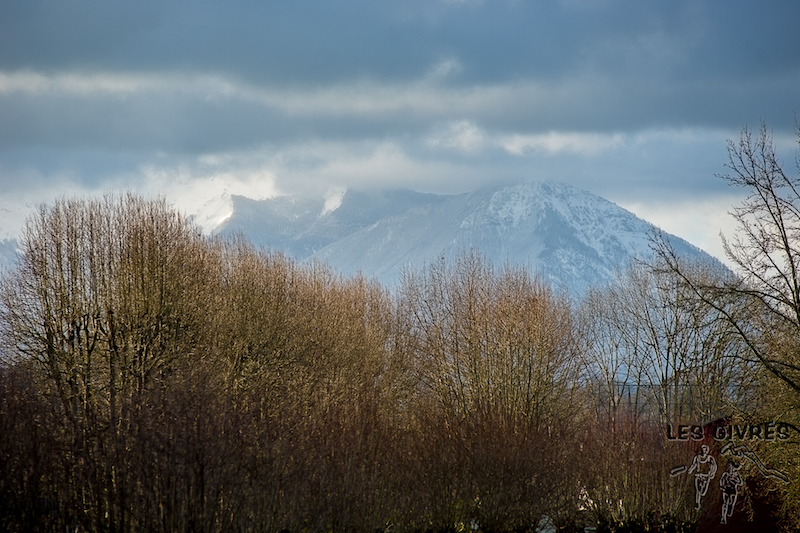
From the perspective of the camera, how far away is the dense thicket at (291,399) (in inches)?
656

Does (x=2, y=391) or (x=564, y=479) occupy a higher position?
(x=2, y=391)

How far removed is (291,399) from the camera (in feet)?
91.4

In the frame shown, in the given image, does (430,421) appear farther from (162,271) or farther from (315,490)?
(162,271)

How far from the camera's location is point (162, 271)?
137 ft

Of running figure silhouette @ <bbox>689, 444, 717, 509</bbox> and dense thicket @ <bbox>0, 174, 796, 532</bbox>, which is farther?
running figure silhouette @ <bbox>689, 444, 717, 509</bbox>

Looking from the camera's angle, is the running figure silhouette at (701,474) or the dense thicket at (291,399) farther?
the running figure silhouette at (701,474)

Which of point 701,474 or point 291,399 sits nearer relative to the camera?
point 291,399

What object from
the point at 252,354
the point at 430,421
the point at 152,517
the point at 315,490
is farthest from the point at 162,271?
the point at 152,517

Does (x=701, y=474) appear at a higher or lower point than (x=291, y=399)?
lower

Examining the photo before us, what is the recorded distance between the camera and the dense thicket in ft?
54.6

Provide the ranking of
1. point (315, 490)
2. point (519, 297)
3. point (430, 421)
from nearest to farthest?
point (315, 490) → point (430, 421) → point (519, 297)

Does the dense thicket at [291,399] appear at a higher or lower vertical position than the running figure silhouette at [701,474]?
higher

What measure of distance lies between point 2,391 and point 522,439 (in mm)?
16011

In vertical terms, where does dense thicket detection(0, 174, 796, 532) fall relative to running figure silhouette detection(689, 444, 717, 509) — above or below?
above
